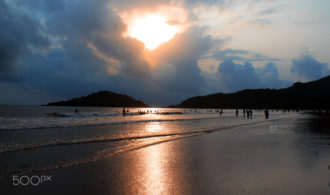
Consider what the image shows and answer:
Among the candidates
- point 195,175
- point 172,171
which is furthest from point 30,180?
point 195,175

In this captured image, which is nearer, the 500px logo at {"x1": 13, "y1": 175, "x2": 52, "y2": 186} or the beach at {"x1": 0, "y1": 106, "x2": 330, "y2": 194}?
the beach at {"x1": 0, "y1": 106, "x2": 330, "y2": 194}

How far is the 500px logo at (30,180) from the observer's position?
22.7ft

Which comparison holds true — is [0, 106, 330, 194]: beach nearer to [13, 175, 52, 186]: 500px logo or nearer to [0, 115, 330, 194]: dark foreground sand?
[0, 115, 330, 194]: dark foreground sand

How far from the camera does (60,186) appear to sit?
6539 mm

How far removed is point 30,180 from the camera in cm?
723

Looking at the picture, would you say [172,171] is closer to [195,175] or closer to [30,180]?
[195,175]

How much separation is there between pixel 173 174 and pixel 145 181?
42.2 inches

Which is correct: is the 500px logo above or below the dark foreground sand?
below

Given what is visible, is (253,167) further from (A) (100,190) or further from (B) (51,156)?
(B) (51,156)

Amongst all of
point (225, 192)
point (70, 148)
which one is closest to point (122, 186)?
point (225, 192)

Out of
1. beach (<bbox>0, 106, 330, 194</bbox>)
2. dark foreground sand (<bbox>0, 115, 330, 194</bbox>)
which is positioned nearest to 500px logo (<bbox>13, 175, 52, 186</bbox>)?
beach (<bbox>0, 106, 330, 194</bbox>)

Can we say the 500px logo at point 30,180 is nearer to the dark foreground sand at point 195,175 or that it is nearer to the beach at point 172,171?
the beach at point 172,171

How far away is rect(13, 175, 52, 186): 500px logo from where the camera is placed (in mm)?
6930

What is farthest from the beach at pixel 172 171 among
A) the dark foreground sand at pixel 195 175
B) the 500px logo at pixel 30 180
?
the 500px logo at pixel 30 180
